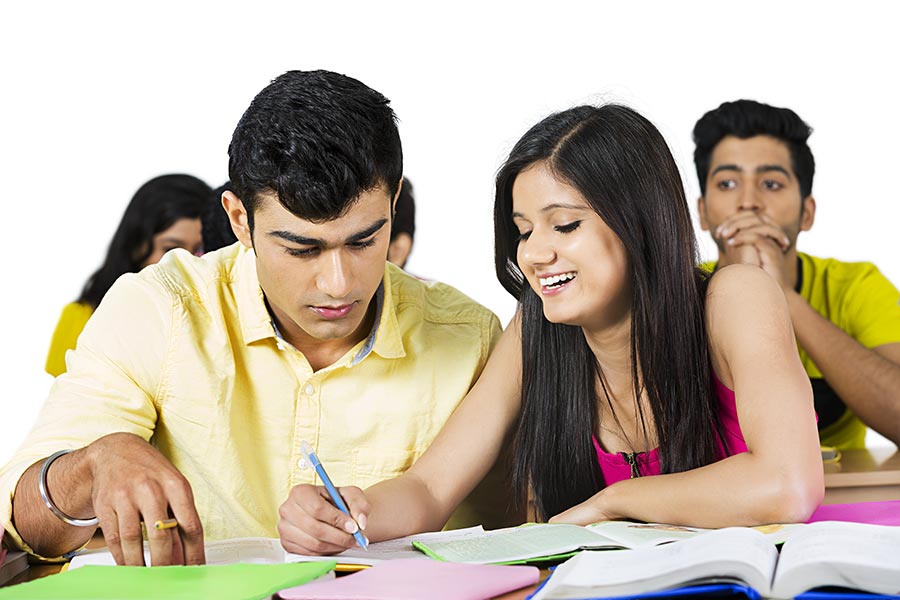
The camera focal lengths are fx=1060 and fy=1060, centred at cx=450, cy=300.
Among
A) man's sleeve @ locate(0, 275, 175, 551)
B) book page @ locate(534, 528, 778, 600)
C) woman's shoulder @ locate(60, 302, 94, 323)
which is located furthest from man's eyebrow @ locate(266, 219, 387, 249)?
woman's shoulder @ locate(60, 302, 94, 323)

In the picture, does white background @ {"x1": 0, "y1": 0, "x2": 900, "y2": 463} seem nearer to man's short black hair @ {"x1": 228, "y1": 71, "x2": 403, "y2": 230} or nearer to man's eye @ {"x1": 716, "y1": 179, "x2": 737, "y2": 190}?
man's eye @ {"x1": 716, "y1": 179, "x2": 737, "y2": 190}

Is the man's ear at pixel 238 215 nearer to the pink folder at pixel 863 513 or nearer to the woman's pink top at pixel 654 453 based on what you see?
the woman's pink top at pixel 654 453

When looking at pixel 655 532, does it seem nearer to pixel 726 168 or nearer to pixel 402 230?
pixel 726 168

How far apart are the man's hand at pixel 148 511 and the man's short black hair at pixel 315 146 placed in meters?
0.47

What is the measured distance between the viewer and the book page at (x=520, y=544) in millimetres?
1199

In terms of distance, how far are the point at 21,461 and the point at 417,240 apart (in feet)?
10.4

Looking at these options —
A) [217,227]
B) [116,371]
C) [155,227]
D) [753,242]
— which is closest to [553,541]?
[116,371]

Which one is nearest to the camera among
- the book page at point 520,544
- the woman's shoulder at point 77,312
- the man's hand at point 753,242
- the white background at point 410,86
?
the book page at point 520,544

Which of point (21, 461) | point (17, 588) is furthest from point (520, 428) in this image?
point (17, 588)

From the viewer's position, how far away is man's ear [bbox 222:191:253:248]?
1.69m

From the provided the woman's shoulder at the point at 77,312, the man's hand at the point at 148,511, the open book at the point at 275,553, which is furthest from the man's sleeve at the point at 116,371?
the woman's shoulder at the point at 77,312

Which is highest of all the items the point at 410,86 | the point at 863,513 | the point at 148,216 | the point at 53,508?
the point at 410,86

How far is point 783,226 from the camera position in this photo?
2.79 metres

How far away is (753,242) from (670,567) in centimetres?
180
